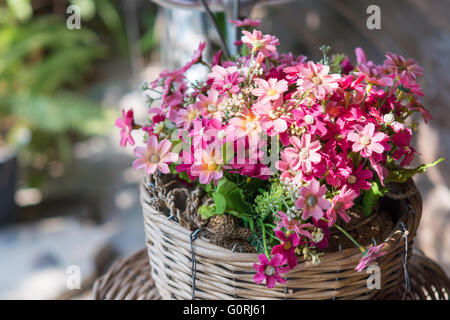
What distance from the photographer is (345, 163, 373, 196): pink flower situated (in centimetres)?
57

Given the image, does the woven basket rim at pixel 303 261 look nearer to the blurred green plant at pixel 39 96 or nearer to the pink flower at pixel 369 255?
the pink flower at pixel 369 255

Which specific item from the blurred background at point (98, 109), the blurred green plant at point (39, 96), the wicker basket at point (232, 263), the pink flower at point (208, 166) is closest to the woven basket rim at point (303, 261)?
the wicker basket at point (232, 263)

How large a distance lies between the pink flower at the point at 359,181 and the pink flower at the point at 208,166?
169mm

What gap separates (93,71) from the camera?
125 inches

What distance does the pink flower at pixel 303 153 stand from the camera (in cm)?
53

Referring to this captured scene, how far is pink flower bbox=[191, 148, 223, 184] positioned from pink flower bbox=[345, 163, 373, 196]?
0.55 feet

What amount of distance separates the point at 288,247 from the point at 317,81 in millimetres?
210

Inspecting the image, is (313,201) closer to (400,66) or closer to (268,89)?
(268,89)

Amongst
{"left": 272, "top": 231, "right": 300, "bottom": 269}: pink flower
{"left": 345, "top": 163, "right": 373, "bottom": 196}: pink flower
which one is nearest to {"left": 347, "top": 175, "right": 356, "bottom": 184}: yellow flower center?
{"left": 345, "top": 163, "right": 373, "bottom": 196}: pink flower

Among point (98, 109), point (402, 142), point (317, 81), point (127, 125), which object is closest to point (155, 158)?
point (127, 125)

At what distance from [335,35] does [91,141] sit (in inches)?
68.1

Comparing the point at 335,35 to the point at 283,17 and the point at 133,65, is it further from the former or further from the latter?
the point at 133,65

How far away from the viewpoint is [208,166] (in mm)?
545

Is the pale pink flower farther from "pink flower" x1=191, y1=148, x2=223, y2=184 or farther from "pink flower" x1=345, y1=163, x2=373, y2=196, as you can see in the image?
"pink flower" x1=345, y1=163, x2=373, y2=196
